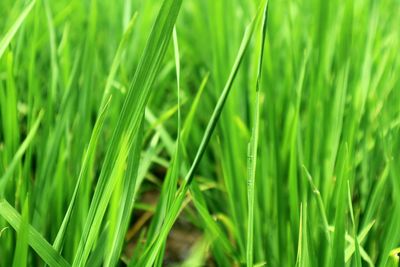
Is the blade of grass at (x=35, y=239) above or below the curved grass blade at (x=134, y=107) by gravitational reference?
below

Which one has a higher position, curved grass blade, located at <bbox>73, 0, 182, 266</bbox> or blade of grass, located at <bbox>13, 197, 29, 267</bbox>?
curved grass blade, located at <bbox>73, 0, 182, 266</bbox>

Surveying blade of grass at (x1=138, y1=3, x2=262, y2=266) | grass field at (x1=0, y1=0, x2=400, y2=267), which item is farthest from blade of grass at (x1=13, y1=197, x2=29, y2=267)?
blade of grass at (x1=138, y1=3, x2=262, y2=266)

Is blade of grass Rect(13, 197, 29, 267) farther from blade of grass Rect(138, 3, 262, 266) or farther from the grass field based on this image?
blade of grass Rect(138, 3, 262, 266)

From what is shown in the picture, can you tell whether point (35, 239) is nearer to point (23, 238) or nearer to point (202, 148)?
point (23, 238)

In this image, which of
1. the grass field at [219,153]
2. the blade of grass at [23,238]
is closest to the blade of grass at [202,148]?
the grass field at [219,153]

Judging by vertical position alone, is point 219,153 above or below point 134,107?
below

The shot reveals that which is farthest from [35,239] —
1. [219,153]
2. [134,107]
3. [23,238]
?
[219,153]

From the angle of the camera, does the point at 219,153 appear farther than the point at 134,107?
Yes

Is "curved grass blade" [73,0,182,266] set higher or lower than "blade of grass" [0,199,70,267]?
higher

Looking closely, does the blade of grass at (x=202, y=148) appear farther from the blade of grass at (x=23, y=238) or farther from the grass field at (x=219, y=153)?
the blade of grass at (x=23, y=238)
